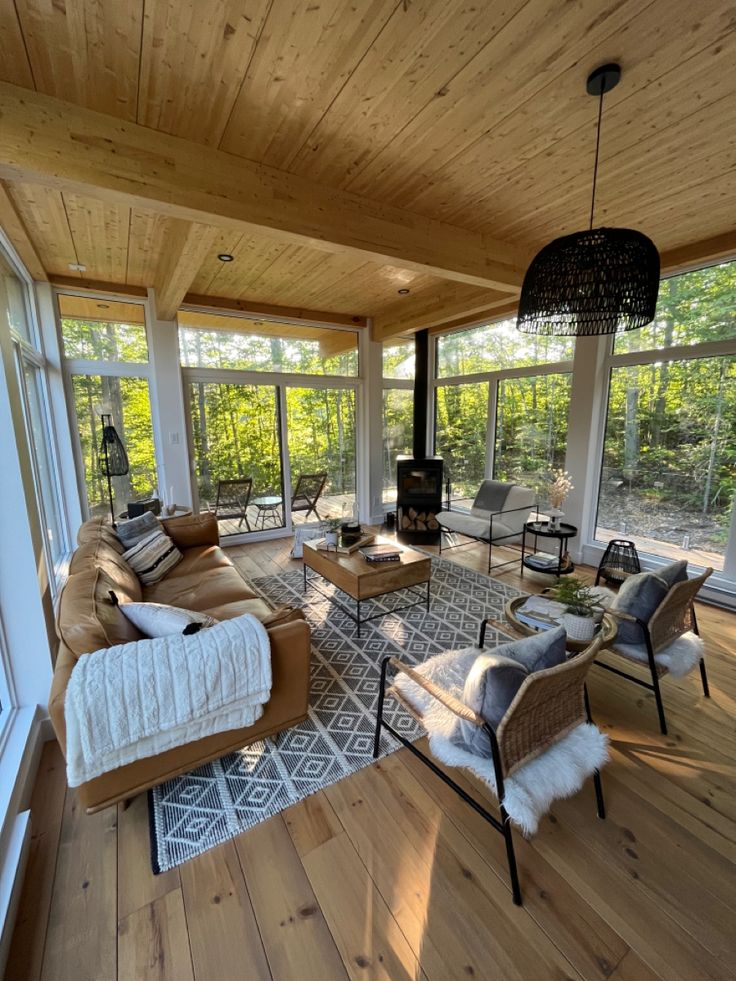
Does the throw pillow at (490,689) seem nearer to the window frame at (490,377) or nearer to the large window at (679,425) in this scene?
the large window at (679,425)

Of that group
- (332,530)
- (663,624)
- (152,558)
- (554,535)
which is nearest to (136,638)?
(152,558)

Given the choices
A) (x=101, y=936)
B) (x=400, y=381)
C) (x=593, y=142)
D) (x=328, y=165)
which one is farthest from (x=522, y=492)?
(x=101, y=936)

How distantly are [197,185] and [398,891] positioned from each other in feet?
10.4

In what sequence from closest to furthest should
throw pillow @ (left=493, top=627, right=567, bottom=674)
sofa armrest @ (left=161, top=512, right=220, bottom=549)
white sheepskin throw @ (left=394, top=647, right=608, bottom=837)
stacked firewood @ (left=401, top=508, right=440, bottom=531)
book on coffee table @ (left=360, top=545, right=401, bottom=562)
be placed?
white sheepskin throw @ (left=394, top=647, right=608, bottom=837) < throw pillow @ (left=493, top=627, right=567, bottom=674) < book on coffee table @ (left=360, top=545, right=401, bottom=562) < sofa armrest @ (left=161, top=512, right=220, bottom=549) < stacked firewood @ (left=401, top=508, right=440, bottom=531)

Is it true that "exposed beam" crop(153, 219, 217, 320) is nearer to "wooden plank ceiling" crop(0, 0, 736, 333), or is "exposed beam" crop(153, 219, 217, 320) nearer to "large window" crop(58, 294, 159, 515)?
"wooden plank ceiling" crop(0, 0, 736, 333)

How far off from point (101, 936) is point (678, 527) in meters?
4.65

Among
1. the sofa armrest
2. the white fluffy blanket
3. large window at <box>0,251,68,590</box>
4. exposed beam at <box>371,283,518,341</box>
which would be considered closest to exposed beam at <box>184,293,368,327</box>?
exposed beam at <box>371,283,518,341</box>

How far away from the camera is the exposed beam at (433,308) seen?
416cm

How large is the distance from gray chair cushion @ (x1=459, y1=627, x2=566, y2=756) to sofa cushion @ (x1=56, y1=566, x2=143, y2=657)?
4.62 feet

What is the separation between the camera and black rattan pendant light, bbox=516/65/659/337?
165 cm

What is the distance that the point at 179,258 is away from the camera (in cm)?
287

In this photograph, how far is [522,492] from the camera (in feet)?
15.5

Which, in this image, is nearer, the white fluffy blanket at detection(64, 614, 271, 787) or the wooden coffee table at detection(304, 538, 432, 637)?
the white fluffy blanket at detection(64, 614, 271, 787)

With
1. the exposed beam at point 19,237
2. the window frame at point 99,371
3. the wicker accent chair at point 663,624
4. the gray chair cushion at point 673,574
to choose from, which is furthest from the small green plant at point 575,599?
the window frame at point 99,371
